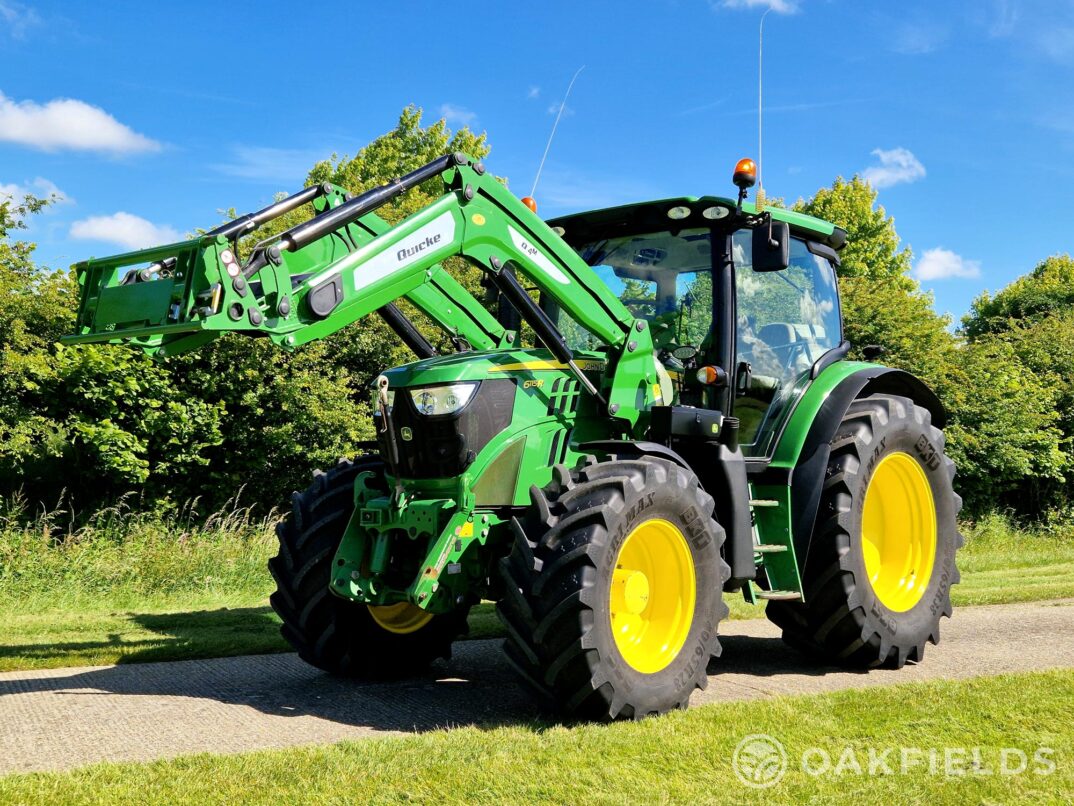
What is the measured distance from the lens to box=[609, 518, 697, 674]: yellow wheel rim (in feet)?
18.6

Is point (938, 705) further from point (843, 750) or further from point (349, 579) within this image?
point (349, 579)

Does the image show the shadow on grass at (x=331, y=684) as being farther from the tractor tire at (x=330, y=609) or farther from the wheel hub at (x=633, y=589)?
the wheel hub at (x=633, y=589)

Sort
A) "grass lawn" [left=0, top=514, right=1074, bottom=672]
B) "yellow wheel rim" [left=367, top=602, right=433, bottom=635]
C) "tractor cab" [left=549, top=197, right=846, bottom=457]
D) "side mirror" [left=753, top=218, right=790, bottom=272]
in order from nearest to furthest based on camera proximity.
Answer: "side mirror" [left=753, top=218, right=790, bottom=272]
"yellow wheel rim" [left=367, top=602, right=433, bottom=635]
"tractor cab" [left=549, top=197, right=846, bottom=457]
"grass lawn" [left=0, top=514, right=1074, bottom=672]

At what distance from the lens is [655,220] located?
7.09 meters

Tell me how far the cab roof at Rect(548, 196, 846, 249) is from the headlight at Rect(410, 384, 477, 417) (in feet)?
6.56

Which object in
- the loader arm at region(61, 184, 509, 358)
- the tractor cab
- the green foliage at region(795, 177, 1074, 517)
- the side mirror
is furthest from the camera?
the green foliage at region(795, 177, 1074, 517)

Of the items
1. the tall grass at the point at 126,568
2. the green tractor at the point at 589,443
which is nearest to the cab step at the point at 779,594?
the green tractor at the point at 589,443

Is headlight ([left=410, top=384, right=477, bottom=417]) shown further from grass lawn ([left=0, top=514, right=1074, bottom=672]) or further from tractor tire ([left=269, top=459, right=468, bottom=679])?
grass lawn ([left=0, top=514, right=1074, bottom=672])

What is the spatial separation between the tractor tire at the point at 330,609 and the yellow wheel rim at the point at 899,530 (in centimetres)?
309

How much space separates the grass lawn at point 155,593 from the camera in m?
7.45

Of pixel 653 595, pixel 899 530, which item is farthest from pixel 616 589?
pixel 899 530

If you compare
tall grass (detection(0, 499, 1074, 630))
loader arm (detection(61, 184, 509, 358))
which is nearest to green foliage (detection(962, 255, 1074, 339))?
tall grass (detection(0, 499, 1074, 630))

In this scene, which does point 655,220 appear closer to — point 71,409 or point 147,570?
point 147,570
